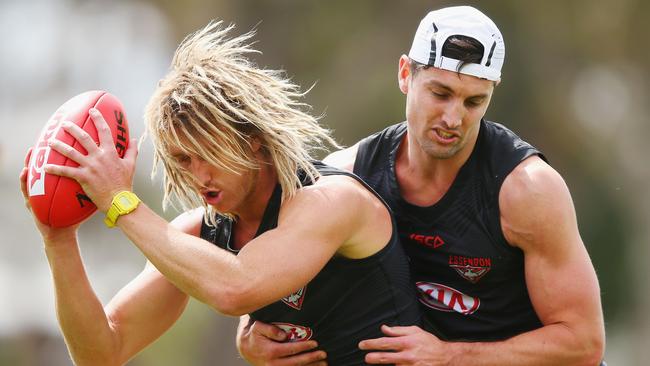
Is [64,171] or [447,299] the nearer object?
[64,171]

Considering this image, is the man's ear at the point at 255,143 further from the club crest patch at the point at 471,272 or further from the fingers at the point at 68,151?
the club crest patch at the point at 471,272

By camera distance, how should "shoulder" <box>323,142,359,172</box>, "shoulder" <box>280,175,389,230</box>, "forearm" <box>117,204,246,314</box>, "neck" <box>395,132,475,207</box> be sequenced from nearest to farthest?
1. "forearm" <box>117,204,246,314</box>
2. "shoulder" <box>280,175,389,230</box>
3. "neck" <box>395,132,475,207</box>
4. "shoulder" <box>323,142,359,172</box>

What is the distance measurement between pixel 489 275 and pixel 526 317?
370 mm

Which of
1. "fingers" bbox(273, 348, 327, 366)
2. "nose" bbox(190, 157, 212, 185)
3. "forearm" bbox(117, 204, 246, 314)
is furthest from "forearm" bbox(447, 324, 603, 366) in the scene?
"nose" bbox(190, 157, 212, 185)

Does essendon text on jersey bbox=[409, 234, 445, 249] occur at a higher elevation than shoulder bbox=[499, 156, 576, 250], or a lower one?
lower

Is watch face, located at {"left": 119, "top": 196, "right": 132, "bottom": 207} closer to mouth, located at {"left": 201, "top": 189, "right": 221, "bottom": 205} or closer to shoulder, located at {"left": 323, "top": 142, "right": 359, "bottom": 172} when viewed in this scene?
mouth, located at {"left": 201, "top": 189, "right": 221, "bottom": 205}

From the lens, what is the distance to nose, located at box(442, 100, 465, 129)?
24.7 ft

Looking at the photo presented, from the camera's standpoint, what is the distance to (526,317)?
779cm

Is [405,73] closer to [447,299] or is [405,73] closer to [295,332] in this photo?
[447,299]

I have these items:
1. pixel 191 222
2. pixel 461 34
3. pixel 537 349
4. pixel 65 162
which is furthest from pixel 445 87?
pixel 65 162

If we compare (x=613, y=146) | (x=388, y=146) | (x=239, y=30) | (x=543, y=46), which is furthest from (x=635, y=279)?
(x=388, y=146)

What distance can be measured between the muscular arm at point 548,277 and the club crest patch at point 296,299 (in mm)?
858

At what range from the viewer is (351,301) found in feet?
24.3

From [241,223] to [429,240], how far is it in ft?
3.44
